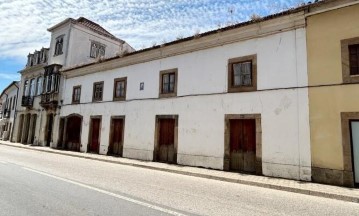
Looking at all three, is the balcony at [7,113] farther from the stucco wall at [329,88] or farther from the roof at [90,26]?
the stucco wall at [329,88]

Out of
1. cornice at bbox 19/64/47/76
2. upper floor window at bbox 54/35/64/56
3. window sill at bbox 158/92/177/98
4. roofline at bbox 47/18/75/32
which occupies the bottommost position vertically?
window sill at bbox 158/92/177/98

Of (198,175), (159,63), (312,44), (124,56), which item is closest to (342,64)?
(312,44)

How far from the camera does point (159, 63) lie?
601 inches

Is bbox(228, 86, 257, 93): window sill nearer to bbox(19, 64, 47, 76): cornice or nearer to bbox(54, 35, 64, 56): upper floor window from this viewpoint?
bbox(54, 35, 64, 56): upper floor window

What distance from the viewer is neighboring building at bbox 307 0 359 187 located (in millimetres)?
8938

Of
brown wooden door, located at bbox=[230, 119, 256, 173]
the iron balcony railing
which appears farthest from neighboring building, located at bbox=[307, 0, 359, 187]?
the iron balcony railing

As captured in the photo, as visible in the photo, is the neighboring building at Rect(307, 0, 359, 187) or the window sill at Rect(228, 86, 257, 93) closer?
the neighboring building at Rect(307, 0, 359, 187)

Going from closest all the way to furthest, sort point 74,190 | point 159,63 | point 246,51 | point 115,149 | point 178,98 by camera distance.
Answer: point 74,190, point 246,51, point 178,98, point 159,63, point 115,149

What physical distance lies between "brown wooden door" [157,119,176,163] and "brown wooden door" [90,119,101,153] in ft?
19.1

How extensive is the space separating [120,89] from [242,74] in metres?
8.64

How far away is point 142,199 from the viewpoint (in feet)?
19.7

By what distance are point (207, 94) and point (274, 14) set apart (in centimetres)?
442

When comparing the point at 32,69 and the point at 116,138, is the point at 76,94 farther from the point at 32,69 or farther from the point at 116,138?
the point at 32,69

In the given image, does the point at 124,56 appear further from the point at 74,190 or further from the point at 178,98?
the point at 74,190
